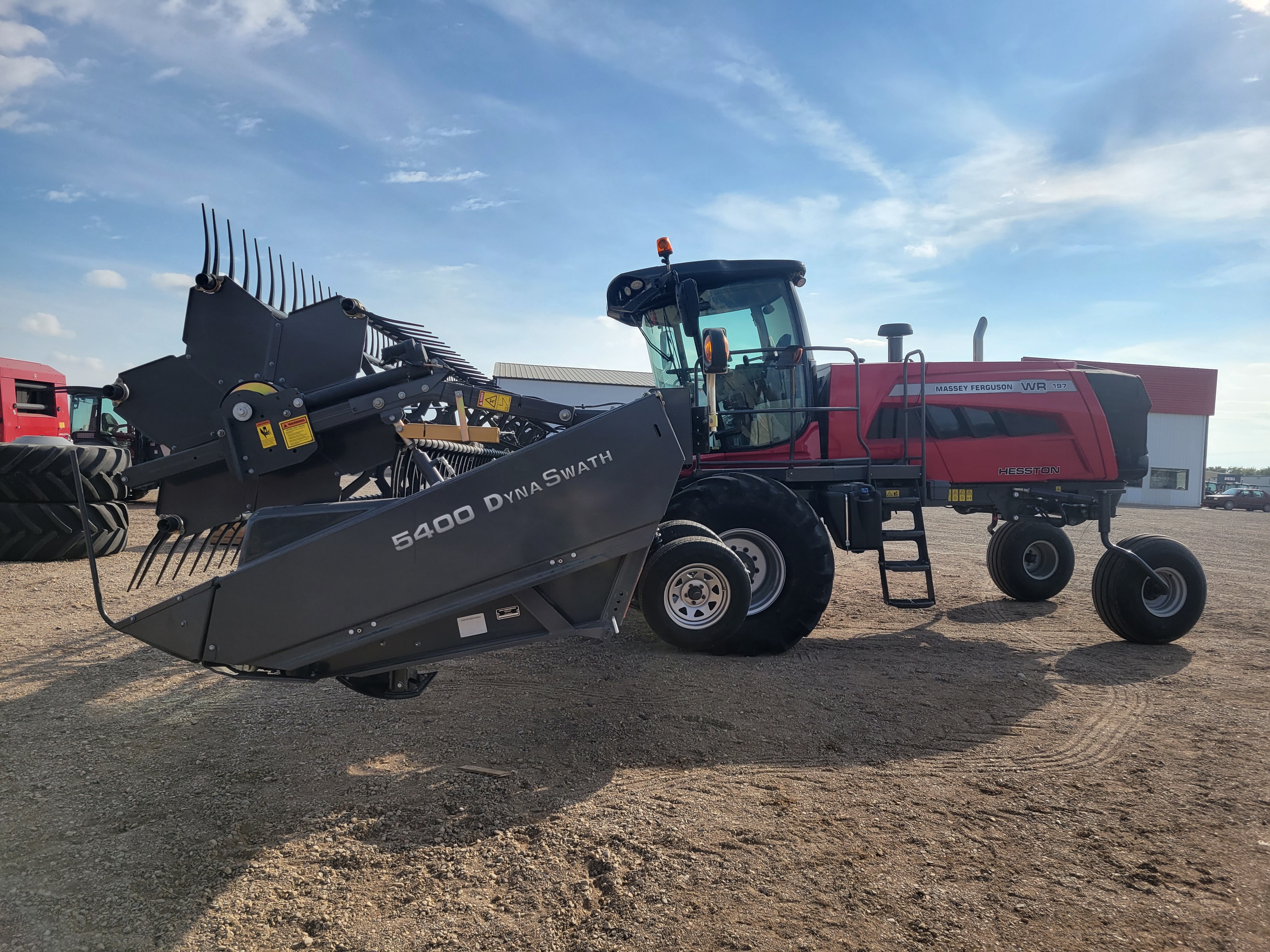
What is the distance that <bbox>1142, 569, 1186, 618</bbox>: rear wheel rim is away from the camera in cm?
593

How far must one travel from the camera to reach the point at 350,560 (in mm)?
3033

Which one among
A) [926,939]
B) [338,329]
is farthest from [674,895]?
[338,329]

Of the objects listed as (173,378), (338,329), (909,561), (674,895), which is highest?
(338,329)

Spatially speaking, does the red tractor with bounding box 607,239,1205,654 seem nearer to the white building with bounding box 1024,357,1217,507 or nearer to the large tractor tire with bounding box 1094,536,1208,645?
the large tractor tire with bounding box 1094,536,1208,645

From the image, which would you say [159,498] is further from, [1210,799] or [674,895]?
[1210,799]

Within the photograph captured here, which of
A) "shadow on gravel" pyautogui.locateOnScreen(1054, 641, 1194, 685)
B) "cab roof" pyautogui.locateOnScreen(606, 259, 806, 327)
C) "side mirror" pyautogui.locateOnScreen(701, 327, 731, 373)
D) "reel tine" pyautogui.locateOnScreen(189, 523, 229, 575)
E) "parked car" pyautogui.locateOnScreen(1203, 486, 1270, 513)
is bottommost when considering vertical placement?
"shadow on gravel" pyautogui.locateOnScreen(1054, 641, 1194, 685)

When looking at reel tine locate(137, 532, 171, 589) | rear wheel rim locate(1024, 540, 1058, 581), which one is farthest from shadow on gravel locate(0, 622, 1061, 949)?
rear wheel rim locate(1024, 540, 1058, 581)

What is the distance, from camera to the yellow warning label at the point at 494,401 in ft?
13.1

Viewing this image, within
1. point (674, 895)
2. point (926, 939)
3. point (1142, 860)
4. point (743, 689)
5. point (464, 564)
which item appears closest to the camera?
point (926, 939)

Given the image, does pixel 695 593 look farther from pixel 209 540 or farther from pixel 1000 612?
pixel 1000 612

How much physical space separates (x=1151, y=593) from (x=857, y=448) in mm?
2513

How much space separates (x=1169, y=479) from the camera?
28844 mm

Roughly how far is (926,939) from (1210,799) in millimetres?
1766

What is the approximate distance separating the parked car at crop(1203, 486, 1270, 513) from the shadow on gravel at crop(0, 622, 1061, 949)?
29.3 meters
